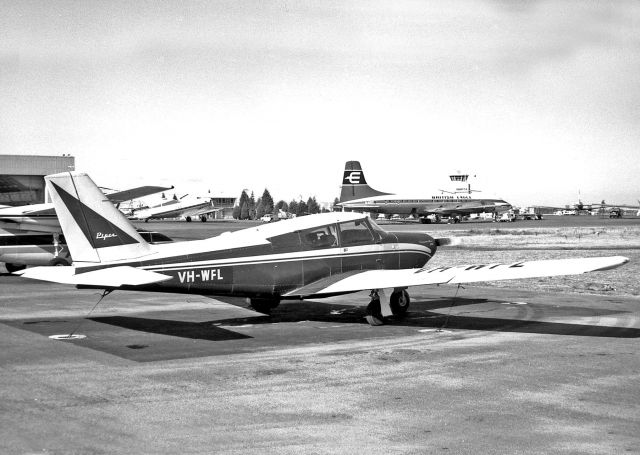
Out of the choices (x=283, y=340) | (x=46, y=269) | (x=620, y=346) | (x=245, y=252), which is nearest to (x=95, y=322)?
(x=46, y=269)

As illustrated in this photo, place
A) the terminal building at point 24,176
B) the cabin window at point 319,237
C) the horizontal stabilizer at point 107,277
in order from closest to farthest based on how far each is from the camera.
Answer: the horizontal stabilizer at point 107,277, the cabin window at point 319,237, the terminal building at point 24,176

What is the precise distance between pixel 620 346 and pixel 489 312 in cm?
473

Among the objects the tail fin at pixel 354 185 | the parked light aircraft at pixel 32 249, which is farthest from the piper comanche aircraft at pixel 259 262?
the tail fin at pixel 354 185

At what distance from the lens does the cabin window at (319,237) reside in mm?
15242

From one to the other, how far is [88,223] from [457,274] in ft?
23.7

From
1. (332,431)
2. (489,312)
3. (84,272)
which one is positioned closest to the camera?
(332,431)

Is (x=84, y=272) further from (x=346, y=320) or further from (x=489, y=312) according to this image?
(x=489, y=312)

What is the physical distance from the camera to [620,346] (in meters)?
12.1

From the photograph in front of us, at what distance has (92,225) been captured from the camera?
44.4ft

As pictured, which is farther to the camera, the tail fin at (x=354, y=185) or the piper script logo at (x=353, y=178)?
the piper script logo at (x=353, y=178)

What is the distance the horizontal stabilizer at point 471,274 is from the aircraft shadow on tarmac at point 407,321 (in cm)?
109

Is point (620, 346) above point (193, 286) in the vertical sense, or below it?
below

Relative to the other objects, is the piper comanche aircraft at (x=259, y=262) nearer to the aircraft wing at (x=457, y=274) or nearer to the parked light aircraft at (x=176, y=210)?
the aircraft wing at (x=457, y=274)

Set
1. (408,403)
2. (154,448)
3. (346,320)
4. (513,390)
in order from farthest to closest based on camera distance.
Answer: (346,320) < (513,390) < (408,403) < (154,448)
